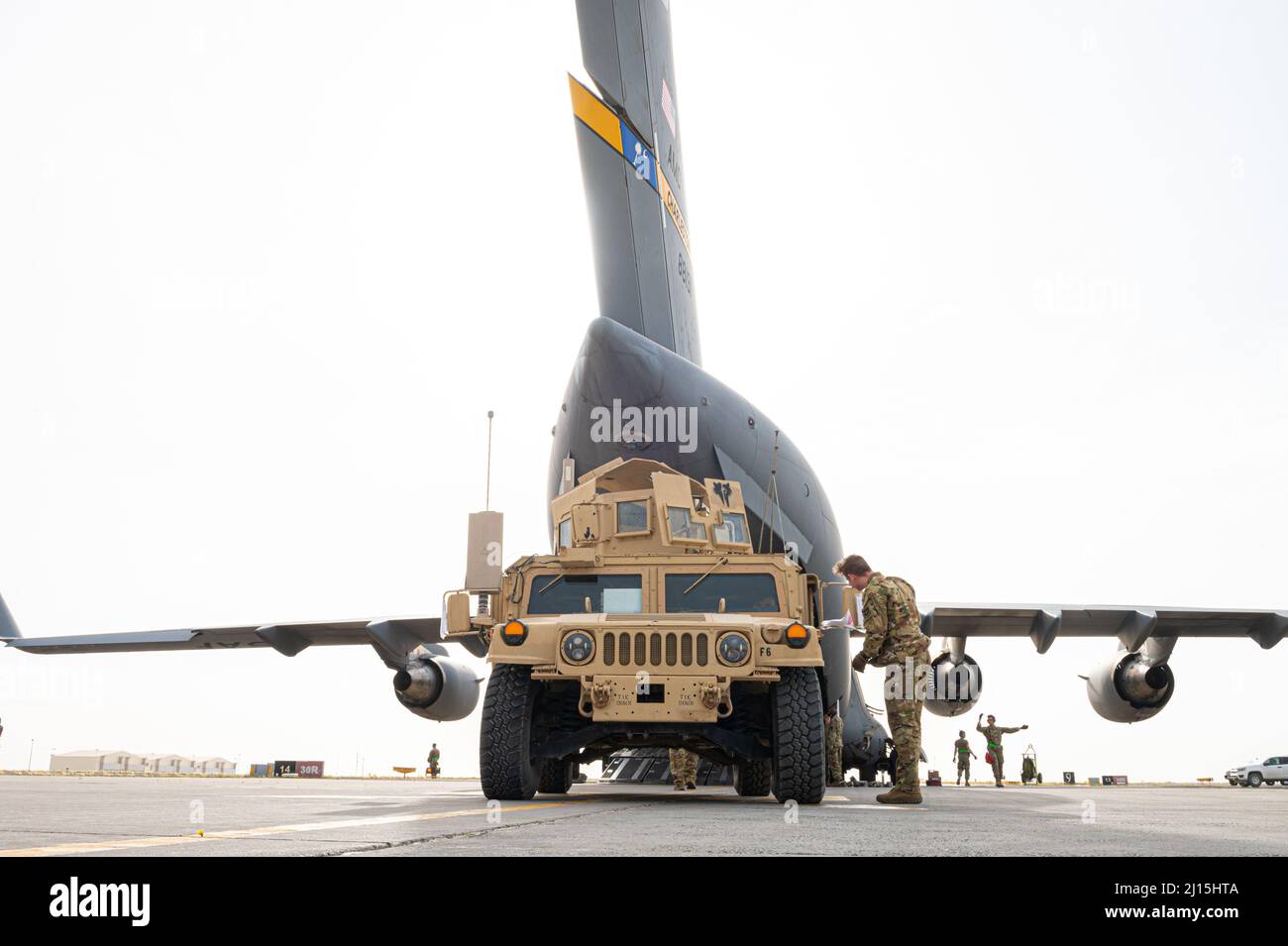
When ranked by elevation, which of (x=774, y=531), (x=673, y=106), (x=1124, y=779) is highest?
(x=673, y=106)

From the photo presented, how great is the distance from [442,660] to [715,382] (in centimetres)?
688

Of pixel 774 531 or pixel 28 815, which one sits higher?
pixel 774 531

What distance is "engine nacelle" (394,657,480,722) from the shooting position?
1780 centimetres

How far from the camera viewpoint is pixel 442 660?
59.9 ft

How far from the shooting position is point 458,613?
29.5ft

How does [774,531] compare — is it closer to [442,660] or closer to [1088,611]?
[442,660]

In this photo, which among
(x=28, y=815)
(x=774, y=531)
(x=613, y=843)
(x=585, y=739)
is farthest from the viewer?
(x=774, y=531)

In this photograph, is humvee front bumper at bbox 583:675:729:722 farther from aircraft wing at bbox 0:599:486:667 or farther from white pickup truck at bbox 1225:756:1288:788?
white pickup truck at bbox 1225:756:1288:788

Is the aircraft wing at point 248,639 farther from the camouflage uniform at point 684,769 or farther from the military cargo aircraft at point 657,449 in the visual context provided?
the camouflage uniform at point 684,769

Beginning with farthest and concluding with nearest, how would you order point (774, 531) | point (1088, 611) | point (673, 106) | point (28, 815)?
1. point (673, 106)
2. point (1088, 611)
3. point (774, 531)
4. point (28, 815)

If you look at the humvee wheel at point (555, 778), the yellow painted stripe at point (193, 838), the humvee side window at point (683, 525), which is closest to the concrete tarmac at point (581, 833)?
the yellow painted stripe at point (193, 838)

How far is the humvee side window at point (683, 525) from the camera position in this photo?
10.2m
